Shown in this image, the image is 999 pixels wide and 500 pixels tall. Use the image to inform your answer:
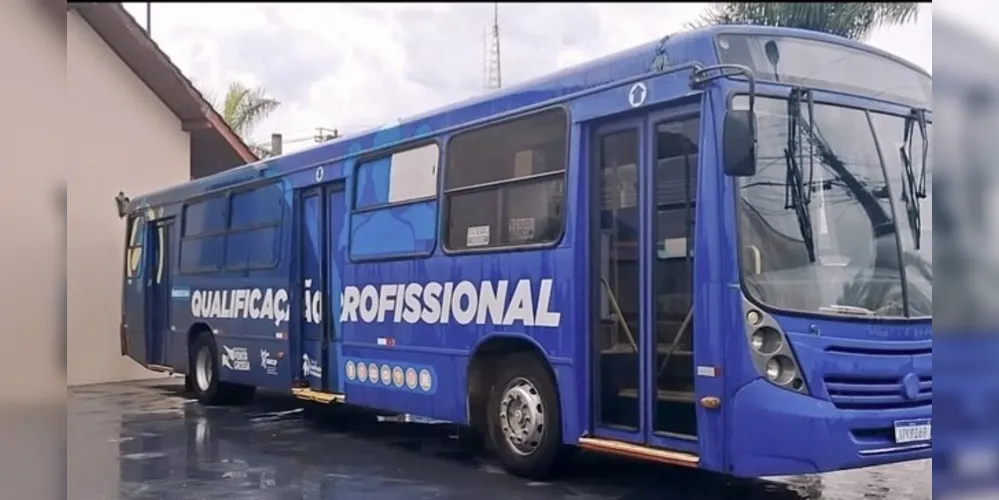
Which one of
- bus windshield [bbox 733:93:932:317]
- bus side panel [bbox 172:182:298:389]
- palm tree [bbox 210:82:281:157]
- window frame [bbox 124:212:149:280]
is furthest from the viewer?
palm tree [bbox 210:82:281:157]

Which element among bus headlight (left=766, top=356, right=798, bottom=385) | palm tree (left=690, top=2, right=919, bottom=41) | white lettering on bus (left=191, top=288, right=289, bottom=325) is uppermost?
palm tree (left=690, top=2, right=919, bottom=41)

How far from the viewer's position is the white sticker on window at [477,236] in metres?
8.61

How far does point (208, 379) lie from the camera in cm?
1418

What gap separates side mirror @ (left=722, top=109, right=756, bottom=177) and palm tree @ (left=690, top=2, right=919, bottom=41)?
29.4 ft

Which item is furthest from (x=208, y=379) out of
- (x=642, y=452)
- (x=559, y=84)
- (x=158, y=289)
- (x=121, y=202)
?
(x=642, y=452)

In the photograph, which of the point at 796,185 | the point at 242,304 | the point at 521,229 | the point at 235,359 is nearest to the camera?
the point at 796,185

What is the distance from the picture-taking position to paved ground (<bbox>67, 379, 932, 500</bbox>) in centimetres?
791

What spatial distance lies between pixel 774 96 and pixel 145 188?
14304 mm

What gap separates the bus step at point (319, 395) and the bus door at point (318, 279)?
62 mm

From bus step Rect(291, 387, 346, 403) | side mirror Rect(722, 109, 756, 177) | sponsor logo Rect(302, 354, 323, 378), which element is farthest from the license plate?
sponsor logo Rect(302, 354, 323, 378)

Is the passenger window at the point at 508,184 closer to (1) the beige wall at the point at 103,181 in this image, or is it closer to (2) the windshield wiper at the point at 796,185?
(2) the windshield wiper at the point at 796,185

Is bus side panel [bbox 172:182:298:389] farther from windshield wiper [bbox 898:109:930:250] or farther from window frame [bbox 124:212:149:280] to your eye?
windshield wiper [bbox 898:109:930:250]

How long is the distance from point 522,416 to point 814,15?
10.4 metres

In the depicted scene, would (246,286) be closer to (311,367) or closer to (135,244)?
(311,367)
